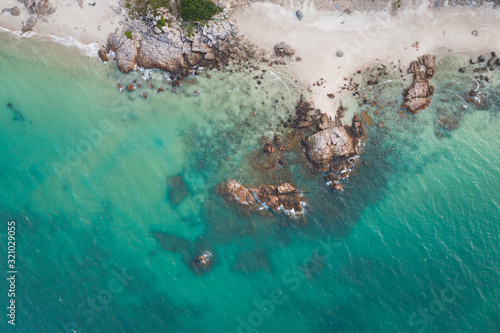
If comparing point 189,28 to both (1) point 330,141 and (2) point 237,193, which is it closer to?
(2) point 237,193

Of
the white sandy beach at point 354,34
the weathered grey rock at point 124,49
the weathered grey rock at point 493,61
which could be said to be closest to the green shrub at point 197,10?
the white sandy beach at point 354,34

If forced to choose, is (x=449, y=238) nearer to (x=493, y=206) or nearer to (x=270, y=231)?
(x=493, y=206)

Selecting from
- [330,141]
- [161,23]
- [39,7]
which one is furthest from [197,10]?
[330,141]

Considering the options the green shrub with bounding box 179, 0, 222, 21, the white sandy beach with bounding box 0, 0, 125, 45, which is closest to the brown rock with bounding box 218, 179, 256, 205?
the green shrub with bounding box 179, 0, 222, 21

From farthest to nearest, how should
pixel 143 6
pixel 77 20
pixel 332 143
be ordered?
pixel 77 20 < pixel 143 6 < pixel 332 143

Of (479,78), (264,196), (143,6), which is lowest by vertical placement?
(264,196)

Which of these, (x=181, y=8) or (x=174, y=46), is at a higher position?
(x=181, y=8)
